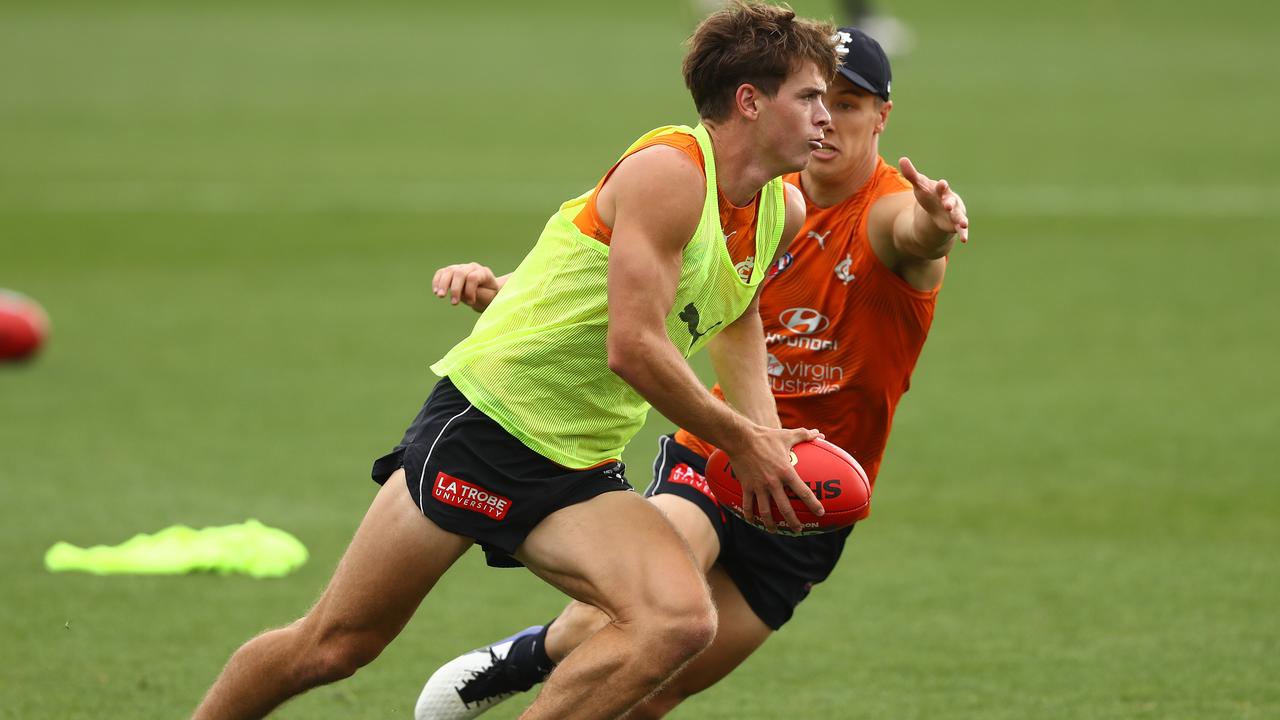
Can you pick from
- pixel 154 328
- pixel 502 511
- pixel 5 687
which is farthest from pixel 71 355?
pixel 502 511

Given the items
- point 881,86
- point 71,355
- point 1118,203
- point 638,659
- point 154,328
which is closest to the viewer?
Answer: point 638,659

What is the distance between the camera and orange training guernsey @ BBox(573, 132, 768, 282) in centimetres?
498

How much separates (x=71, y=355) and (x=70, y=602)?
6.24 m

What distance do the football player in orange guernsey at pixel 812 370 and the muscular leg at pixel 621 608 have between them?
3.18 feet

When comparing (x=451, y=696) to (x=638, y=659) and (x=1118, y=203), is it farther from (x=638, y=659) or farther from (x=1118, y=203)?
(x=1118, y=203)

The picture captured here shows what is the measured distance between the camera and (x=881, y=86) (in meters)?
6.18

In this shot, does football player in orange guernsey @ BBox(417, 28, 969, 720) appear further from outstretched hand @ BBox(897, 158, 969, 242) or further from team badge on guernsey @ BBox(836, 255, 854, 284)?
outstretched hand @ BBox(897, 158, 969, 242)

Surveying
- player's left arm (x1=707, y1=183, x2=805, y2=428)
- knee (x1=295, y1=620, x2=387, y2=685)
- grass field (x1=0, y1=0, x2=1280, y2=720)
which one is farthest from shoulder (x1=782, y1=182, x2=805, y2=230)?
grass field (x1=0, y1=0, x2=1280, y2=720)

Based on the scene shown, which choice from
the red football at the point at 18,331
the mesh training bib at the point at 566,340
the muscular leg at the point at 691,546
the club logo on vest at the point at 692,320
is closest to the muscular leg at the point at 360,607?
the mesh training bib at the point at 566,340

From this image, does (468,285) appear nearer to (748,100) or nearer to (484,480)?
(484,480)

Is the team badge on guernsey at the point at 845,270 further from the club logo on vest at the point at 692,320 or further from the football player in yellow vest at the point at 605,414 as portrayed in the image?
the club logo on vest at the point at 692,320

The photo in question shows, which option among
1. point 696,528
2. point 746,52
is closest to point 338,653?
point 696,528

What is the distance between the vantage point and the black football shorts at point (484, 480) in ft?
16.7

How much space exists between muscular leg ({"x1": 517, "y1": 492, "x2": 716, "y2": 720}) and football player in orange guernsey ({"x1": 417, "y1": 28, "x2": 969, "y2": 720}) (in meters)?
0.97
